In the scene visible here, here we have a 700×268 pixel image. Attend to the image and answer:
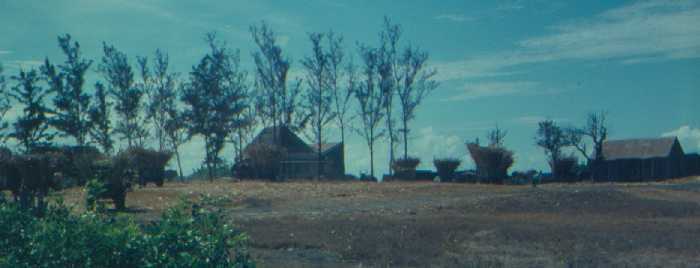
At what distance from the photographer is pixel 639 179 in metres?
68.7

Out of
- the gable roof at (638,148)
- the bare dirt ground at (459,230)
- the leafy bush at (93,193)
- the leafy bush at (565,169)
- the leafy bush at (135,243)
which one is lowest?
the bare dirt ground at (459,230)

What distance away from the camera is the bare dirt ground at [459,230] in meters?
13.5

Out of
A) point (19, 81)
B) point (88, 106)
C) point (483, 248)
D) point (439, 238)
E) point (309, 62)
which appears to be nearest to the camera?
point (483, 248)

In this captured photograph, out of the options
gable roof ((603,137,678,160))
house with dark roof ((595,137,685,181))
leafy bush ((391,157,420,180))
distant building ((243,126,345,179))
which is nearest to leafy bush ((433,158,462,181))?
leafy bush ((391,157,420,180))

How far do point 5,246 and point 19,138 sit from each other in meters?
39.2

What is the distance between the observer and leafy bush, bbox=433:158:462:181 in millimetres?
54500

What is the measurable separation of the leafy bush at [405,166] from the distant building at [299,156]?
545 cm

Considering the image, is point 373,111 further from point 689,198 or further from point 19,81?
point 689,198

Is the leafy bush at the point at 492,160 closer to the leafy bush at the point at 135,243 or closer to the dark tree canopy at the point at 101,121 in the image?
the dark tree canopy at the point at 101,121

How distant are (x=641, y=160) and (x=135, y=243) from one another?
72614mm

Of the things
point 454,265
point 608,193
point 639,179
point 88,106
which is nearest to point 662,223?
point 454,265

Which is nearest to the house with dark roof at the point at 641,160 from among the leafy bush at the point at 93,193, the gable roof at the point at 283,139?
the gable roof at the point at 283,139

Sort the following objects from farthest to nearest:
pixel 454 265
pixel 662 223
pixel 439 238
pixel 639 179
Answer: pixel 639 179 → pixel 662 223 → pixel 439 238 → pixel 454 265

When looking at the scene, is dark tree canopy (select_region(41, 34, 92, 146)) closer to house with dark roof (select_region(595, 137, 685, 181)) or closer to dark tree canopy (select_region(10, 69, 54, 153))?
dark tree canopy (select_region(10, 69, 54, 153))
